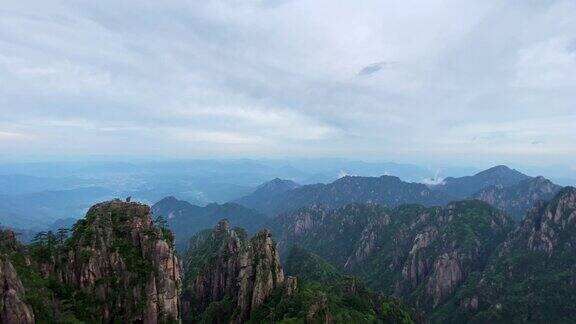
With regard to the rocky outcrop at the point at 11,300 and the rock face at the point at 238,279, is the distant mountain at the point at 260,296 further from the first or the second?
the rocky outcrop at the point at 11,300

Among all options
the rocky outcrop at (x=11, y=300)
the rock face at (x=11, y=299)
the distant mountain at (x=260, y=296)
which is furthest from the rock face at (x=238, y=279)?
the rocky outcrop at (x=11, y=300)

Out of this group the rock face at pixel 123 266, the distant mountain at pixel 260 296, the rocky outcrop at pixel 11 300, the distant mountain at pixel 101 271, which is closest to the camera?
the rocky outcrop at pixel 11 300

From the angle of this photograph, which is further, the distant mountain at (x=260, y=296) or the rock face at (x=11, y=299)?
the distant mountain at (x=260, y=296)

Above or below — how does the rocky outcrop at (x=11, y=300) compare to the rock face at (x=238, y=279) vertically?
above

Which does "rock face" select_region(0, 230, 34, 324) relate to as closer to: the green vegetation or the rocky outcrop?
the rocky outcrop

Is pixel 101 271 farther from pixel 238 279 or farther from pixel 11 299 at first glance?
pixel 238 279

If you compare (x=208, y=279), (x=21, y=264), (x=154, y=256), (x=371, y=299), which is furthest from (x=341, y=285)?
(x=21, y=264)

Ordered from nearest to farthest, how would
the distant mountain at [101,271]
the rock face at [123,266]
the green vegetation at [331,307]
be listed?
the distant mountain at [101,271], the rock face at [123,266], the green vegetation at [331,307]
